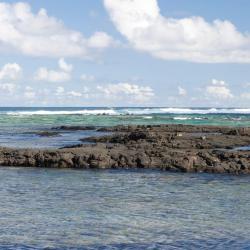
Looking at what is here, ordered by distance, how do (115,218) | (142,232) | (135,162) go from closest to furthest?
(142,232) < (115,218) < (135,162)

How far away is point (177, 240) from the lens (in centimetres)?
1512

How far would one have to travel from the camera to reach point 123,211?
61.0ft

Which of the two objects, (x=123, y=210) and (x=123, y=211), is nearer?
(x=123, y=211)

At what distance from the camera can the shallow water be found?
15.0 meters

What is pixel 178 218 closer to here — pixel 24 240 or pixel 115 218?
pixel 115 218

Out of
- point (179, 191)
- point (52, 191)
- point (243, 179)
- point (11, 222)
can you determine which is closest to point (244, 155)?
point (243, 179)

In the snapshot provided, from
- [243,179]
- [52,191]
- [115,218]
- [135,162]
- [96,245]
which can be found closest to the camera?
[96,245]

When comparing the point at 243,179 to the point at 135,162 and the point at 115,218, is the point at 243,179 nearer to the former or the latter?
the point at 135,162

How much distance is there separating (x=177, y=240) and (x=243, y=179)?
11515mm

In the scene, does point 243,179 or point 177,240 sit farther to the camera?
point 243,179

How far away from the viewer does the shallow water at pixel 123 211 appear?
1502 centimetres

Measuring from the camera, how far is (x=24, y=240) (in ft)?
48.8

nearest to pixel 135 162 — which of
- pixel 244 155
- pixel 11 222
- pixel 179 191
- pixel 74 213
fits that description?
pixel 244 155

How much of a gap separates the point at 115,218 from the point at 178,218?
75.6 inches
